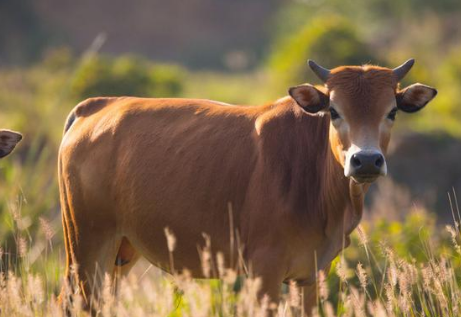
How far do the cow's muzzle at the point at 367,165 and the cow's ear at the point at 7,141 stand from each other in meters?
2.66

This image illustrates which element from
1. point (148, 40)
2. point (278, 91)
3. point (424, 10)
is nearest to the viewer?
point (278, 91)

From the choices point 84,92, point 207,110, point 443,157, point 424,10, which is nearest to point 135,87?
point 84,92

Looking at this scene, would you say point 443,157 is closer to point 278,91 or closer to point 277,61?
point 278,91

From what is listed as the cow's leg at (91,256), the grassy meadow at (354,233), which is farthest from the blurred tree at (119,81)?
the cow's leg at (91,256)

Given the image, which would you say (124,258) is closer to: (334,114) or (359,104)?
(334,114)

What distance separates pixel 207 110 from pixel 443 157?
1088cm

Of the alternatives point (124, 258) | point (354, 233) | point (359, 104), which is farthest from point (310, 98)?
point (354, 233)

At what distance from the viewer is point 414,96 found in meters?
7.84

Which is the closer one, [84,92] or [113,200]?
[113,200]

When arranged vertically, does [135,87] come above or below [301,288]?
above

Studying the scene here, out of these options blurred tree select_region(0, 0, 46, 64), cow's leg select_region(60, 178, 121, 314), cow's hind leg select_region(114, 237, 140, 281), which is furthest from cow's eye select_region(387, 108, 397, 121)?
blurred tree select_region(0, 0, 46, 64)

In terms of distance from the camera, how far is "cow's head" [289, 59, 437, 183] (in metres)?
7.36

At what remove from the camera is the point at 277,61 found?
88.3ft

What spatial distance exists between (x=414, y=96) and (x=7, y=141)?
312cm
